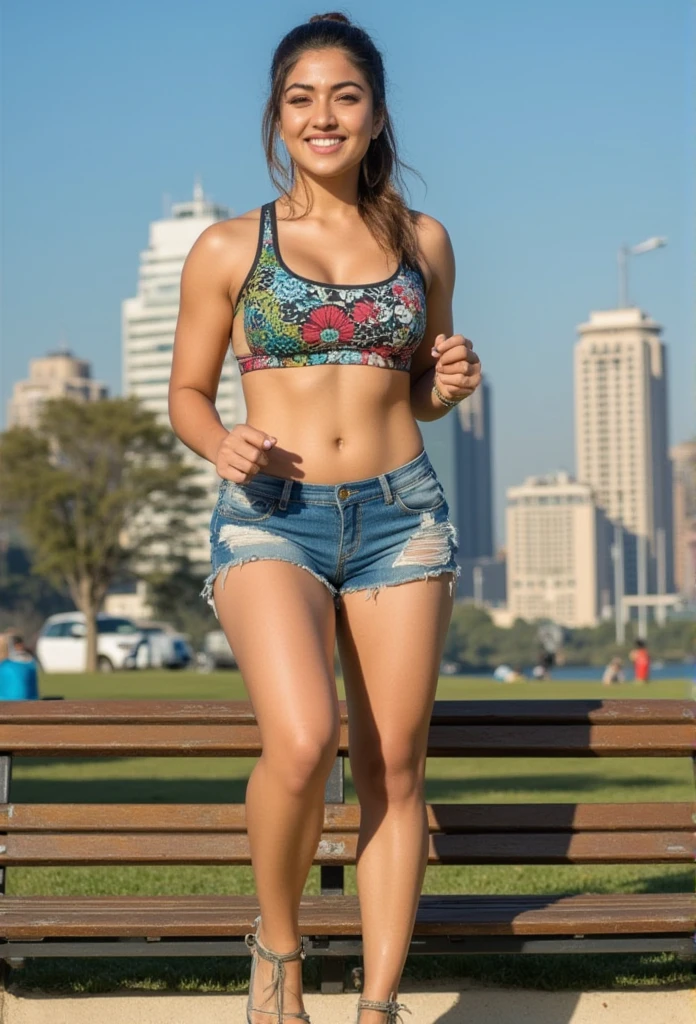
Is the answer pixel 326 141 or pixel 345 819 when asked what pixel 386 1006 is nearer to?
pixel 345 819

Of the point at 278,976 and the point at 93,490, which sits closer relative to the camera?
the point at 278,976

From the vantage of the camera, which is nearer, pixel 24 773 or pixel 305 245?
pixel 305 245

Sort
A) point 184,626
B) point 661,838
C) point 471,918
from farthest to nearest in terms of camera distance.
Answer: point 184,626 < point 661,838 < point 471,918

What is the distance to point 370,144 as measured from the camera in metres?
3.89

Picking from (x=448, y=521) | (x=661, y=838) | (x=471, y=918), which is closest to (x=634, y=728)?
(x=661, y=838)

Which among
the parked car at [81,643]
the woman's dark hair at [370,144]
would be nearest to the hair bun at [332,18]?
the woman's dark hair at [370,144]

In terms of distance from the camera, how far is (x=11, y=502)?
177 ft

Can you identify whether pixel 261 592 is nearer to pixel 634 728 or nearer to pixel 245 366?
pixel 245 366

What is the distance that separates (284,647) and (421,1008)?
57.4 inches

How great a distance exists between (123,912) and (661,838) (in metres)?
1.56

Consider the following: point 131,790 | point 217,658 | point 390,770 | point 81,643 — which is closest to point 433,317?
point 390,770

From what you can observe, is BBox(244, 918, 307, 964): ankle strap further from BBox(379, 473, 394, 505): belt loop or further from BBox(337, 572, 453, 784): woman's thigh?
BBox(379, 473, 394, 505): belt loop

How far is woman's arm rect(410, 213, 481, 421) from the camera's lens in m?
3.90

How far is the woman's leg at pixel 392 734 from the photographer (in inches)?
142
